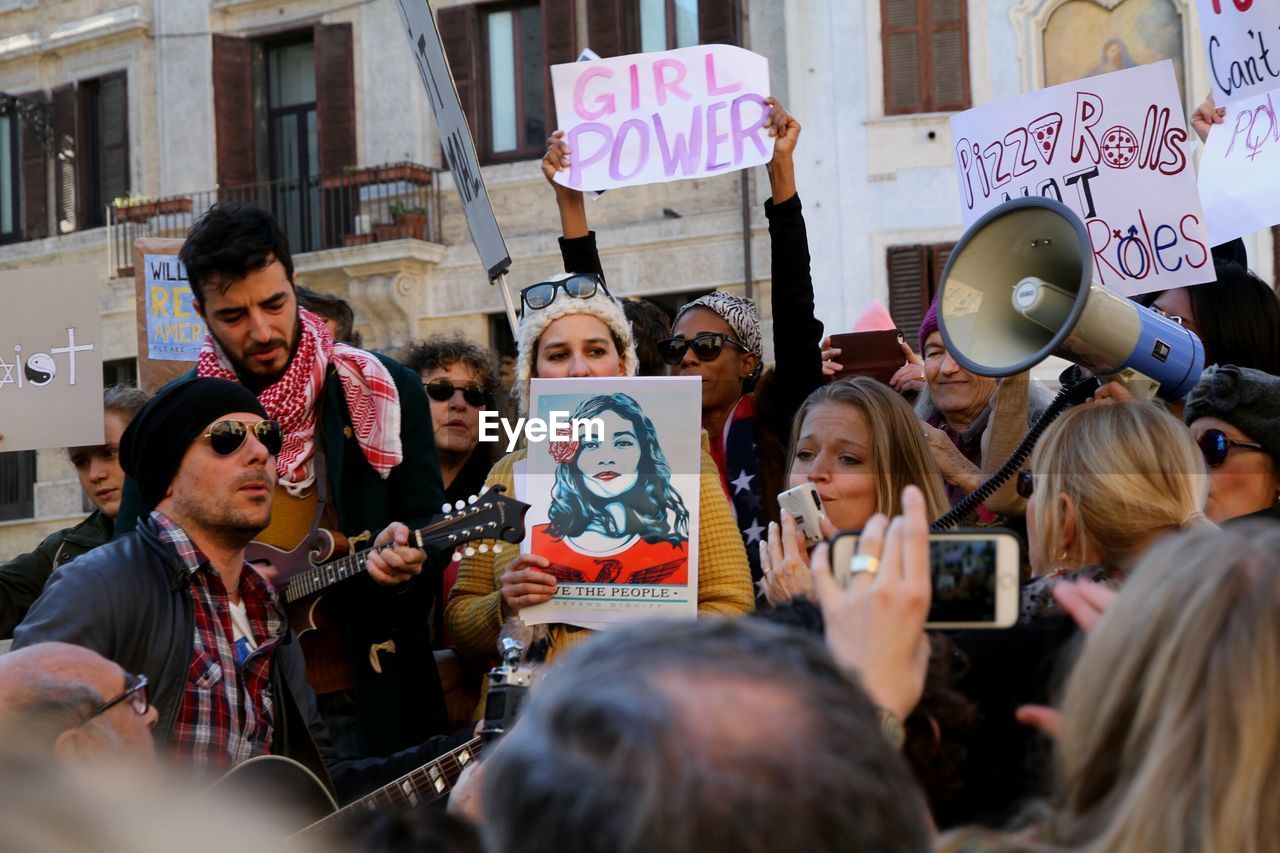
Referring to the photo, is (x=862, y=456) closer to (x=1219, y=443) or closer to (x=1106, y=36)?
(x=1219, y=443)

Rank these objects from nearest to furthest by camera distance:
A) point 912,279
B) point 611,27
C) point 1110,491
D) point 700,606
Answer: point 1110,491
point 700,606
point 912,279
point 611,27

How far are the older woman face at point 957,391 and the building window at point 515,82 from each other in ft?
43.7

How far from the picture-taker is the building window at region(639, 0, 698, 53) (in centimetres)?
1777

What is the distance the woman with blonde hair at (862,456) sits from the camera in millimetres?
4125

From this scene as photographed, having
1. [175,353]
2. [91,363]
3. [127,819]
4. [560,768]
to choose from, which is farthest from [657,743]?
[175,353]

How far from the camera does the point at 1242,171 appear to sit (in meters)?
5.29

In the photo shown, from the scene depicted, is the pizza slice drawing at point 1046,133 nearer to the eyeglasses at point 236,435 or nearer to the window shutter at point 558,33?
the eyeglasses at point 236,435

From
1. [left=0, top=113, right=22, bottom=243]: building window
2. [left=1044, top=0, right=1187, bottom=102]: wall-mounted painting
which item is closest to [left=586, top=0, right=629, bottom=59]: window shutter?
[left=1044, top=0, right=1187, bottom=102]: wall-mounted painting

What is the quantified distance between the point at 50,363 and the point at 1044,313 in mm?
3175

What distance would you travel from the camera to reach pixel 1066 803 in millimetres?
1910

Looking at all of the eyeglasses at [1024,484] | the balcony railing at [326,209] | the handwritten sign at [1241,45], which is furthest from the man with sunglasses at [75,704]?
the balcony railing at [326,209]

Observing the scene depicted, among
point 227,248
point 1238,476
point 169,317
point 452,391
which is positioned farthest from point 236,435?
point 169,317

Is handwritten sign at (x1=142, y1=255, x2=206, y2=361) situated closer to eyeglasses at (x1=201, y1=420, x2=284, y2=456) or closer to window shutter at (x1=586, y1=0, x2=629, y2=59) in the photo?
eyeglasses at (x1=201, y1=420, x2=284, y2=456)

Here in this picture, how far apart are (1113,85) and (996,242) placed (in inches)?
50.5
